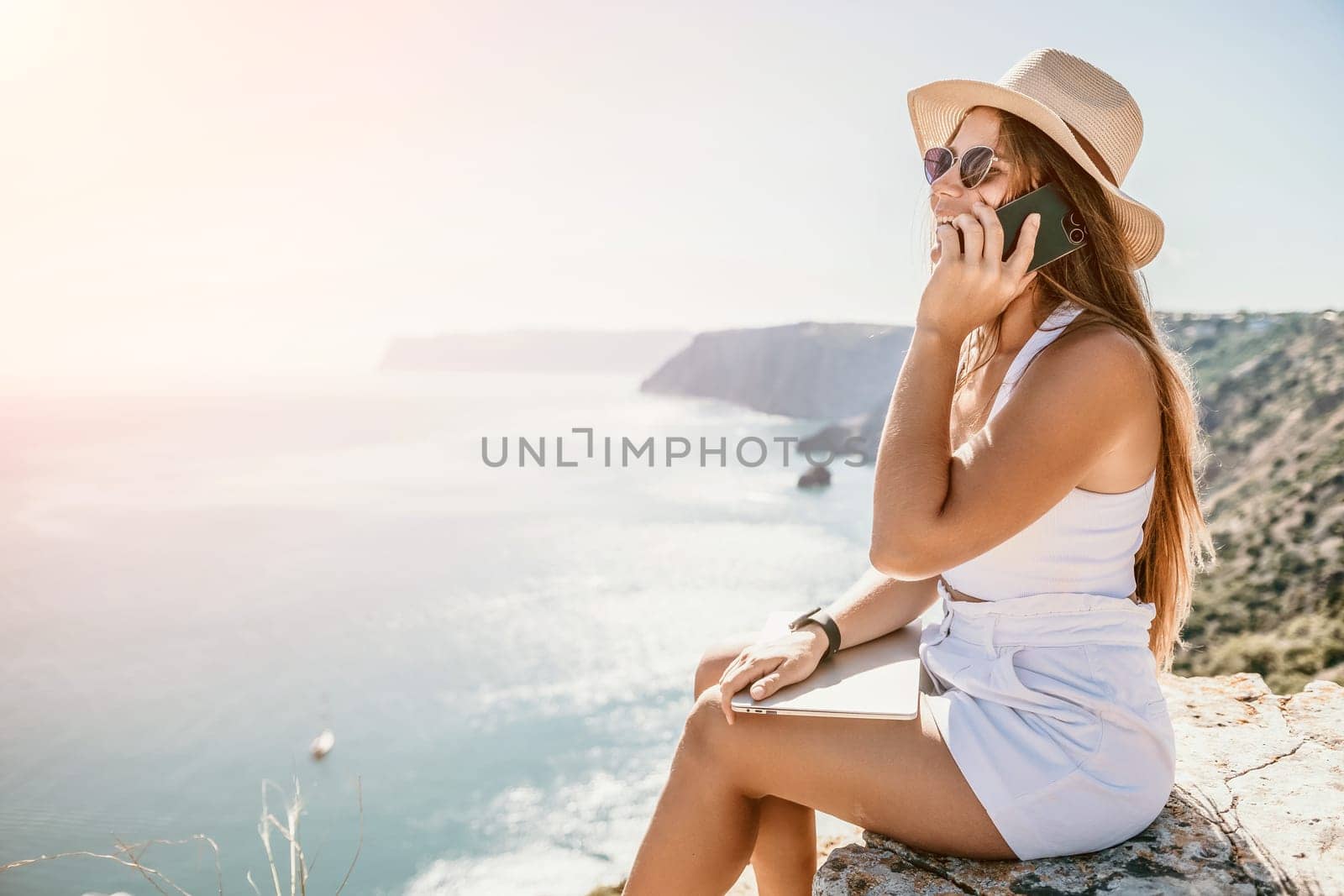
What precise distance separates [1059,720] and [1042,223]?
846 mm

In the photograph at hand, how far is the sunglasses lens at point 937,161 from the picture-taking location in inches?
60.2

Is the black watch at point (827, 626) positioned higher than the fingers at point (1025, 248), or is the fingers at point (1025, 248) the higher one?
the fingers at point (1025, 248)

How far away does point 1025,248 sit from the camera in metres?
1.36

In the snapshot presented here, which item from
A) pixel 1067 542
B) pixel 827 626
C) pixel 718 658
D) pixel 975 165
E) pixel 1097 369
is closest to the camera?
pixel 1097 369

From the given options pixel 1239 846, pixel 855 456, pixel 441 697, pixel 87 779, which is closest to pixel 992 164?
pixel 1239 846

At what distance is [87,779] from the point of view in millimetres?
17859

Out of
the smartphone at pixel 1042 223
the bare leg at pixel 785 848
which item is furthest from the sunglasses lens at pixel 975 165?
the bare leg at pixel 785 848

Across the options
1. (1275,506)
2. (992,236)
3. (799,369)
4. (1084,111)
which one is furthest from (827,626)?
(799,369)

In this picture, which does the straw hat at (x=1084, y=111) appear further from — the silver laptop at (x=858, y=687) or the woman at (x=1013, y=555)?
the silver laptop at (x=858, y=687)

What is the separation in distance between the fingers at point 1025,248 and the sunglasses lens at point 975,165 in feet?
0.47

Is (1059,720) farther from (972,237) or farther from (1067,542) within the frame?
(972,237)

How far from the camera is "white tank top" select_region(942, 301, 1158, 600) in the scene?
1.33m

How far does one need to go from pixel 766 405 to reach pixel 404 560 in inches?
1508

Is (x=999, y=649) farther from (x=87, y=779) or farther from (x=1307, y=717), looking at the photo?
(x=87, y=779)
